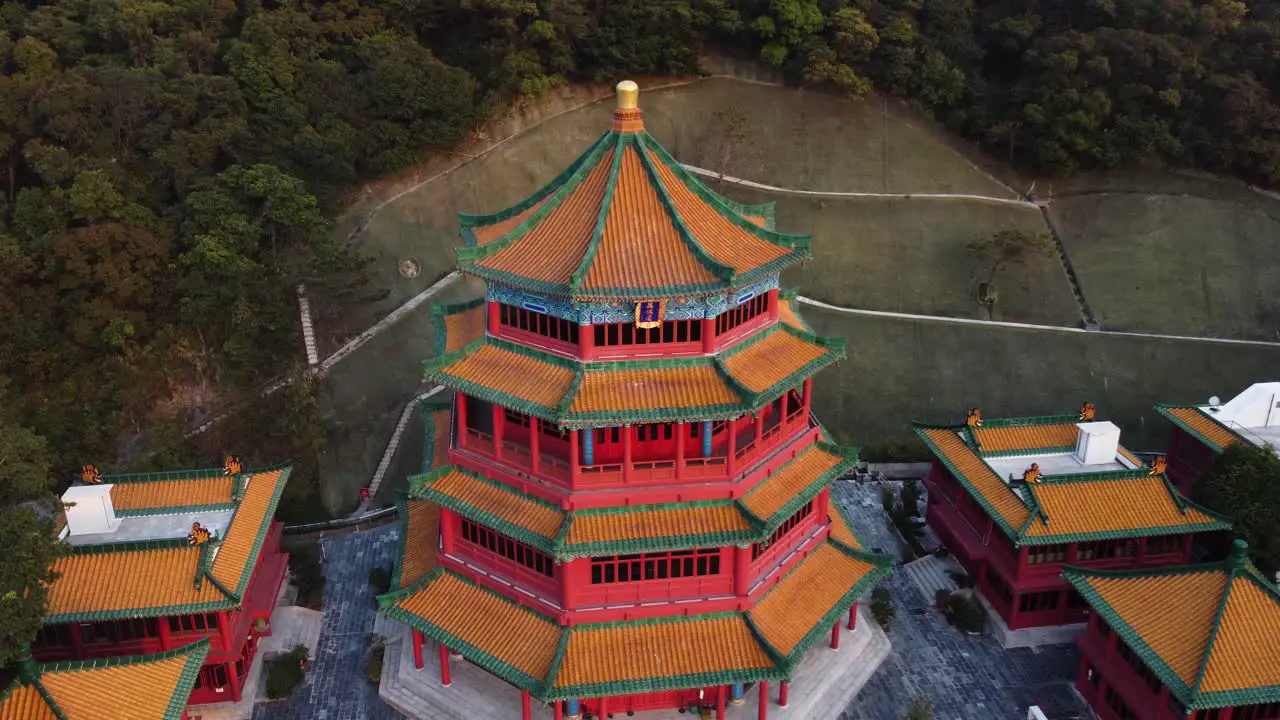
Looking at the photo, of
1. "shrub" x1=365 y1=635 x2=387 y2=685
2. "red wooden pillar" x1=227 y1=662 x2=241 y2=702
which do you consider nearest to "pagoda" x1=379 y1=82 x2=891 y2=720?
"shrub" x1=365 y1=635 x2=387 y2=685

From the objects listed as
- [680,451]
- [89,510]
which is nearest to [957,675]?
[680,451]

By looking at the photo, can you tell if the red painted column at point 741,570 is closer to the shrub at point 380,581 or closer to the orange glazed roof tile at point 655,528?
the orange glazed roof tile at point 655,528

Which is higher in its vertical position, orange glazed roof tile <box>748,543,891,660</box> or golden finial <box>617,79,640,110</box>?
golden finial <box>617,79,640,110</box>

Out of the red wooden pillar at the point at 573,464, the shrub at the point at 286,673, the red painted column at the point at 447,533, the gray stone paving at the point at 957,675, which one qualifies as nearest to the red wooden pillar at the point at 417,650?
the red painted column at the point at 447,533

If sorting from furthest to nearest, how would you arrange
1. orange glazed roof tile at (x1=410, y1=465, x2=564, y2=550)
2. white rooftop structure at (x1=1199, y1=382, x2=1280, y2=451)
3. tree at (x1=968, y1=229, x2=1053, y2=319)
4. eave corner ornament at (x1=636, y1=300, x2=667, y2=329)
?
tree at (x1=968, y1=229, x2=1053, y2=319)
white rooftop structure at (x1=1199, y1=382, x2=1280, y2=451)
orange glazed roof tile at (x1=410, y1=465, x2=564, y2=550)
eave corner ornament at (x1=636, y1=300, x2=667, y2=329)

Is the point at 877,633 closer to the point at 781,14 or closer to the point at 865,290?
the point at 865,290

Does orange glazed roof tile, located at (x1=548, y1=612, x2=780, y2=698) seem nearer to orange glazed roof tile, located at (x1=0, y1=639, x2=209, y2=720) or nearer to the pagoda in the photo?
the pagoda

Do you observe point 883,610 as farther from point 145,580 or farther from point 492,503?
point 145,580
